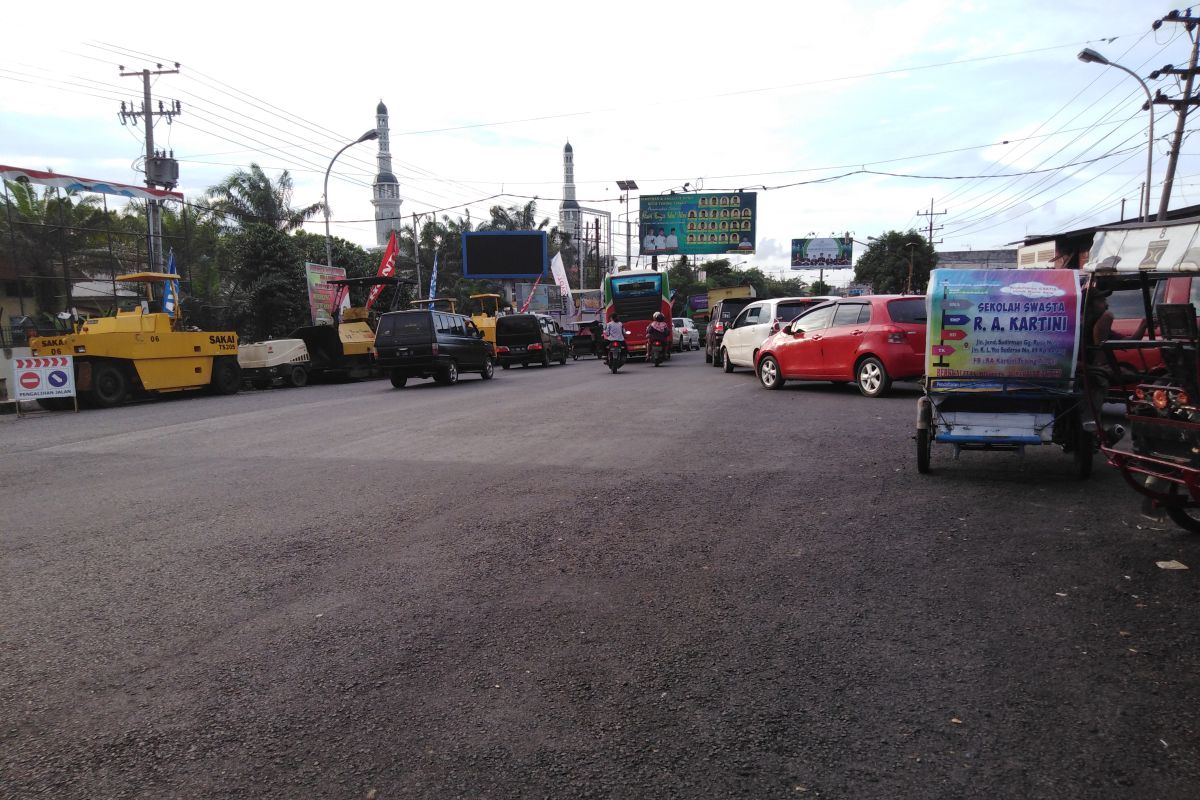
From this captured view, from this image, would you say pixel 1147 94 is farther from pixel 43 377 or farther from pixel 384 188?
pixel 384 188

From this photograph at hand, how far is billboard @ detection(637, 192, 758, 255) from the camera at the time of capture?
40875mm

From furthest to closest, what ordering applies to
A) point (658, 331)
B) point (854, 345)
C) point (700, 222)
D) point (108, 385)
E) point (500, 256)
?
point (500, 256) → point (700, 222) → point (658, 331) → point (108, 385) → point (854, 345)

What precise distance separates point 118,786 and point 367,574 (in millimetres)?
2058

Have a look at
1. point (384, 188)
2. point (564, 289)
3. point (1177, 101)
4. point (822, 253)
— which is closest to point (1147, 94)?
point (1177, 101)

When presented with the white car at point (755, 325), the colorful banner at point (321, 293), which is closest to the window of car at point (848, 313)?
the white car at point (755, 325)

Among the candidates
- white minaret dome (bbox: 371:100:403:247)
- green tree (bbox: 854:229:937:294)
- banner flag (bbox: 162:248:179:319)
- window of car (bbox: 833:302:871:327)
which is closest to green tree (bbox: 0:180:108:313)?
banner flag (bbox: 162:248:179:319)

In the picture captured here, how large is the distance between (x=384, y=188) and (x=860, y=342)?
113 m

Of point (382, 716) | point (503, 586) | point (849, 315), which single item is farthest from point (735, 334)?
point (382, 716)

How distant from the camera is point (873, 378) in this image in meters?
12.8

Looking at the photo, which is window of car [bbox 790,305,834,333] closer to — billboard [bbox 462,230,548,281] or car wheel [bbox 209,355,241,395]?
car wheel [bbox 209,355,241,395]

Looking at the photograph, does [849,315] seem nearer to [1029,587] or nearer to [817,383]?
[817,383]

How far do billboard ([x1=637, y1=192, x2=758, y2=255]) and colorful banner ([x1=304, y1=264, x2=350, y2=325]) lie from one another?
1897 cm

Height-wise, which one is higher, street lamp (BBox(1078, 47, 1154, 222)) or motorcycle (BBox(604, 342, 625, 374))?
street lamp (BBox(1078, 47, 1154, 222))

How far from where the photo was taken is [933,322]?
7.02m
